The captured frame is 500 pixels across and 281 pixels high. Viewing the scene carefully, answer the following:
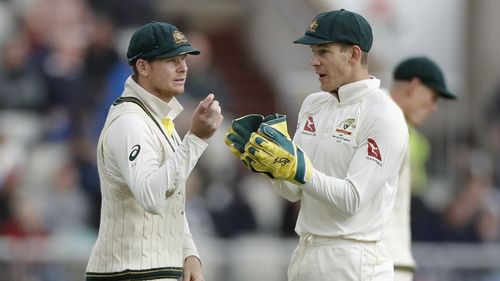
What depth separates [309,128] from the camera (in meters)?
7.86

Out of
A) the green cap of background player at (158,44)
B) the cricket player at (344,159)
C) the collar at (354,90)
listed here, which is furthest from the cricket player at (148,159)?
the collar at (354,90)

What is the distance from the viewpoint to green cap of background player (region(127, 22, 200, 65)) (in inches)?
297

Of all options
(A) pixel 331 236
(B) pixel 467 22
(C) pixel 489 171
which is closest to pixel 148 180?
(A) pixel 331 236

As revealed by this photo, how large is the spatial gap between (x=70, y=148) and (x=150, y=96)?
6.82m

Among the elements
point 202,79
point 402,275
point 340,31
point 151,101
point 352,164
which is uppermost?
point 202,79

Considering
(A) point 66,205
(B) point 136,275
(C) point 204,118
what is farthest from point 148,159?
(A) point 66,205

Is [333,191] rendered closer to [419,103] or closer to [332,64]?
[332,64]

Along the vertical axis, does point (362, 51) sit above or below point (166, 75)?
above

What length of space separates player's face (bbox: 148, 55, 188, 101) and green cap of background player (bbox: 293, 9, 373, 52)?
0.60m

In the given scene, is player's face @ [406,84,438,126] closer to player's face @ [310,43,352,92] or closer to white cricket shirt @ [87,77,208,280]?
player's face @ [310,43,352,92]

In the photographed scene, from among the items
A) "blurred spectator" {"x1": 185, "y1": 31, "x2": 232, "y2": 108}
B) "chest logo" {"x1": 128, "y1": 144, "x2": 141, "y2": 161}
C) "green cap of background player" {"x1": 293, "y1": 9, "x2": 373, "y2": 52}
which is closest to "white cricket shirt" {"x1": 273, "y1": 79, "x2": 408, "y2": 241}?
"green cap of background player" {"x1": 293, "y1": 9, "x2": 373, "y2": 52}

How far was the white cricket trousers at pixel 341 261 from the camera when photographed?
25.0ft

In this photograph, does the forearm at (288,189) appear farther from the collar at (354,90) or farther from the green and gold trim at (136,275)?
the green and gold trim at (136,275)

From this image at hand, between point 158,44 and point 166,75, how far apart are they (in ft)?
0.54
